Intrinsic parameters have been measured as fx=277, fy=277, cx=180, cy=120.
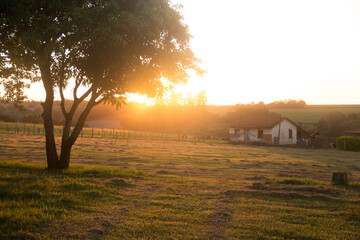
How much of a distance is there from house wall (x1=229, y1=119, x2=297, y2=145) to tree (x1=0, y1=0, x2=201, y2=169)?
3900 cm

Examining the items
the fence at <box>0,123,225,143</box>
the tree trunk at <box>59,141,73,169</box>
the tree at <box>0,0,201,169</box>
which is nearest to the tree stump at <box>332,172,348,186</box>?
the tree at <box>0,0,201,169</box>

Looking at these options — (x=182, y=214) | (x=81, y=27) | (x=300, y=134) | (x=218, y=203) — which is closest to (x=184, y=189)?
(x=218, y=203)

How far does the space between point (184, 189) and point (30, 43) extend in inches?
317

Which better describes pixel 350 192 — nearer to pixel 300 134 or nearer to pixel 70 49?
pixel 70 49

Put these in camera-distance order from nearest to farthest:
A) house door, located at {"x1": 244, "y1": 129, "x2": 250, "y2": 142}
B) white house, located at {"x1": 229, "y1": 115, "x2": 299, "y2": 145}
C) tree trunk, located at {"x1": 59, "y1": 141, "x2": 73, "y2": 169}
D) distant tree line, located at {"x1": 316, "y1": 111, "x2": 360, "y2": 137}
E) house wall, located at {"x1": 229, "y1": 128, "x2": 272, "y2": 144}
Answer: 1. tree trunk, located at {"x1": 59, "y1": 141, "x2": 73, "y2": 169}
2. white house, located at {"x1": 229, "y1": 115, "x2": 299, "y2": 145}
3. house wall, located at {"x1": 229, "y1": 128, "x2": 272, "y2": 144}
4. house door, located at {"x1": 244, "y1": 129, "x2": 250, "y2": 142}
5. distant tree line, located at {"x1": 316, "y1": 111, "x2": 360, "y2": 137}

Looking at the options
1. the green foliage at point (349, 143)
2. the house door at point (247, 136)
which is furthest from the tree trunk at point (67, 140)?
the house door at point (247, 136)

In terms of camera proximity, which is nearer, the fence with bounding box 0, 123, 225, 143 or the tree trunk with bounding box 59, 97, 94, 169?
the tree trunk with bounding box 59, 97, 94, 169

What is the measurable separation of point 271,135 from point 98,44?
4269 centimetres

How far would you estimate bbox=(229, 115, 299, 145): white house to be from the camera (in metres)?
48.9

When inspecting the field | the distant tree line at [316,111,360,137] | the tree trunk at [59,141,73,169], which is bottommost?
the field

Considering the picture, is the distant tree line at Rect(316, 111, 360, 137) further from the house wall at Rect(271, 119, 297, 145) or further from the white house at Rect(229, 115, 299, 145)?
the house wall at Rect(271, 119, 297, 145)

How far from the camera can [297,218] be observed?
6.78m

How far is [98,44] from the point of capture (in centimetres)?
1092

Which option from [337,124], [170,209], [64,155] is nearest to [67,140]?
[64,155]
